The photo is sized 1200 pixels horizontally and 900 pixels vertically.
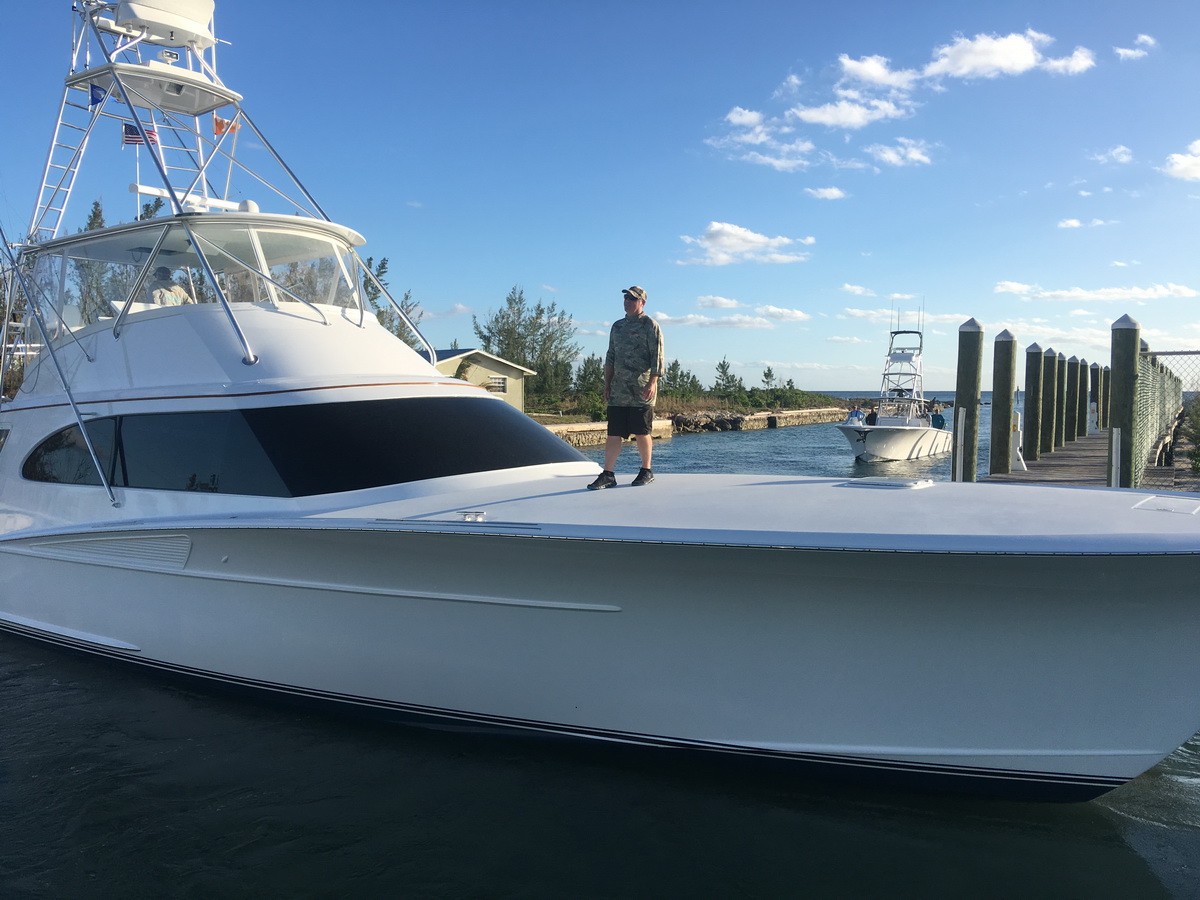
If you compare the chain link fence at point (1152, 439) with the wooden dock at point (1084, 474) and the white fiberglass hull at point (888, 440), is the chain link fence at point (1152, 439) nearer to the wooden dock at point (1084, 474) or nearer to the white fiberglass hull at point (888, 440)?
the wooden dock at point (1084, 474)

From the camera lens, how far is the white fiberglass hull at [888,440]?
80.9ft

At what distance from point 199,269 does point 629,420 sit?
3.48 metres

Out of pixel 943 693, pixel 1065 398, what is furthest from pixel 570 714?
pixel 1065 398

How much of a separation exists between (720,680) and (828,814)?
2.57 ft

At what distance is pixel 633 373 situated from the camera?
16.5ft

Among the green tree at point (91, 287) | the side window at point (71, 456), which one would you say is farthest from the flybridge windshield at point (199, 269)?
the side window at point (71, 456)

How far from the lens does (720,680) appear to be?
150 inches

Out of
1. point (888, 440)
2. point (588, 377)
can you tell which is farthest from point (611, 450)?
point (588, 377)

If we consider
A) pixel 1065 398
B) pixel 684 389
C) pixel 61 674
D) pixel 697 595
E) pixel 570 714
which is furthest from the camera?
pixel 684 389

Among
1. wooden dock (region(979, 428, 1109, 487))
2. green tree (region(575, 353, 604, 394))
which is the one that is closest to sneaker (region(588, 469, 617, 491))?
wooden dock (region(979, 428, 1109, 487))

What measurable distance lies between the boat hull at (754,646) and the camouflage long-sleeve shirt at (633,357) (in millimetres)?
1507

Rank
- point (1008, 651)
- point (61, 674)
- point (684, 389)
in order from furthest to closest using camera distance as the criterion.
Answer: point (684, 389), point (61, 674), point (1008, 651)

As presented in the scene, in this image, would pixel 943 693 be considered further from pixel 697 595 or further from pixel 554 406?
pixel 554 406

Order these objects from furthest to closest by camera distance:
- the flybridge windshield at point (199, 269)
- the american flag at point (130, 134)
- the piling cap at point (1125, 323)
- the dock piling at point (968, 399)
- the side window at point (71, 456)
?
the dock piling at point (968, 399)
the piling cap at point (1125, 323)
the american flag at point (130, 134)
the flybridge windshield at point (199, 269)
the side window at point (71, 456)
